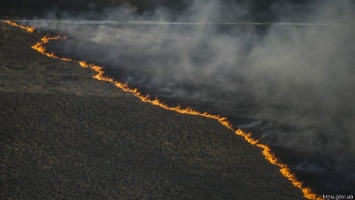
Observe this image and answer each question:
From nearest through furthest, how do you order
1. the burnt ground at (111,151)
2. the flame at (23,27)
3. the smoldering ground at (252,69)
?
the burnt ground at (111,151) → the smoldering ground at (252,69) → the flame at (23,27)

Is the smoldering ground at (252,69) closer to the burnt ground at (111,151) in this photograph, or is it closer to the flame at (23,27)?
the flame at (23,27)

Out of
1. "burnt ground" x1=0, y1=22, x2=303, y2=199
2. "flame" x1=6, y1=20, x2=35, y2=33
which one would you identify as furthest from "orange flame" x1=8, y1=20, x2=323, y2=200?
"flame" x1=6, y1=20, x2=35, y2=33

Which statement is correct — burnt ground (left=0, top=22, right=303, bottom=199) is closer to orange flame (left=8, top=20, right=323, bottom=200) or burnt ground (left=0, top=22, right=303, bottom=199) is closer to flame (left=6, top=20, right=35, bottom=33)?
orange flame (left=8, top=20, right=323, bottom=200)

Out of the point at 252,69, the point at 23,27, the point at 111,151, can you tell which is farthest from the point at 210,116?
the point at 23,27

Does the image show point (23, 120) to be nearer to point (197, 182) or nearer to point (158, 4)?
point (197, 182)

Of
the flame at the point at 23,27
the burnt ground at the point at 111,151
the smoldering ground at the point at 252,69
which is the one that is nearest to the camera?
the burnt ground at the point at 111,151

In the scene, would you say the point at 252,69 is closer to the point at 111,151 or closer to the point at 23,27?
the point at 111,151

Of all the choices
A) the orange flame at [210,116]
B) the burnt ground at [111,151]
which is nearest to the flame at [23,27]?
the orange flame at [210,116]

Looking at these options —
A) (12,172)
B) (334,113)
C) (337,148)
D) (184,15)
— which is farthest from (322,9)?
(12,172)
